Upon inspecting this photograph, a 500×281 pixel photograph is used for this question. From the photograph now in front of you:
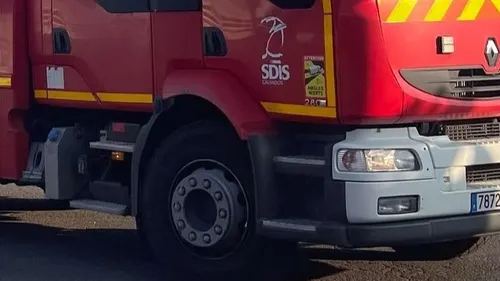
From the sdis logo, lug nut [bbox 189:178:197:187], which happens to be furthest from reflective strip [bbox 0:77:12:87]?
the sdis logo

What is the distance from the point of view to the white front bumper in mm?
6348

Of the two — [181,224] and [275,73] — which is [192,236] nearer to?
[181,224]

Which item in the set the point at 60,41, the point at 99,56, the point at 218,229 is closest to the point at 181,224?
the point at 218,229

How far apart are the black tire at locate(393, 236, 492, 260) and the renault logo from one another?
1770 millimetres

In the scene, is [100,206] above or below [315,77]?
below

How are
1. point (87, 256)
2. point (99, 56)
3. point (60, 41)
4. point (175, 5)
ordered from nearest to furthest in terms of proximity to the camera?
point (175, 5), point (99, 56), point (60, 41), point (87, 256)

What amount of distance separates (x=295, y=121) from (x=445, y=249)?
6.84 ft

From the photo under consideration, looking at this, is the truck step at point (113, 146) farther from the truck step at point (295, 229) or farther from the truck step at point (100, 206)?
the truck step at point (295, 229)

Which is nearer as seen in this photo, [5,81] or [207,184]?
[207,184]

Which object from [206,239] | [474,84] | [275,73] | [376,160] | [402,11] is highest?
[402,11]

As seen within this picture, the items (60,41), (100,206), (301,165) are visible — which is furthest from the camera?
(60,41)

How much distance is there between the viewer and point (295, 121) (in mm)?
6758

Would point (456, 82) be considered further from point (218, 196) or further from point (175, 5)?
point (175, 5)

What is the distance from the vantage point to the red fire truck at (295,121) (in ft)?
21.0
